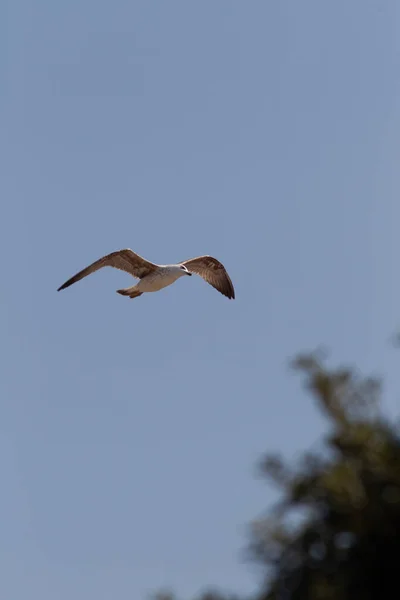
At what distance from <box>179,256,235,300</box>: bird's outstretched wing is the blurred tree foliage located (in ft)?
62.0

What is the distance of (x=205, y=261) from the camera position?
1060 inches

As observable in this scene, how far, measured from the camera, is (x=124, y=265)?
78.8 ft

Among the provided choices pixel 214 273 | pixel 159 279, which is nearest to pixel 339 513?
pixel 159 279

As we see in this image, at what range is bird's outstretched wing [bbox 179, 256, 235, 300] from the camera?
26.9m

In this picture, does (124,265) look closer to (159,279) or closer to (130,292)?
(130,292)

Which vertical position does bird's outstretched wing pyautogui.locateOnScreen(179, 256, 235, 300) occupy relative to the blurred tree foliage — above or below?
above

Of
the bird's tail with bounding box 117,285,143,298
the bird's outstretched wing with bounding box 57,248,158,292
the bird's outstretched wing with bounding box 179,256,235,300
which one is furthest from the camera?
the bird's outstretched wing with bounding box 179,256,235,300

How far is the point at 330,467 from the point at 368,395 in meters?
0.56

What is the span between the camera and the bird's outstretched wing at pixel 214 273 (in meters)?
26.9

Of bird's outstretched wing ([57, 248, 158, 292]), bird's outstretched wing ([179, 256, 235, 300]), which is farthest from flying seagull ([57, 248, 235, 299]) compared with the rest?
bird's outstretched wing ([179, 256, 235, 300])

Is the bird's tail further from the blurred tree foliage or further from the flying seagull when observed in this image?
the blurred tree foliage

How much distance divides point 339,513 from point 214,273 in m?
19.5

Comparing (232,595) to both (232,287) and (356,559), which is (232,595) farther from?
(232,287)

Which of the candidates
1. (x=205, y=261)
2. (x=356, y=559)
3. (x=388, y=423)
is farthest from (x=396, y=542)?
(x=205, y=261)
